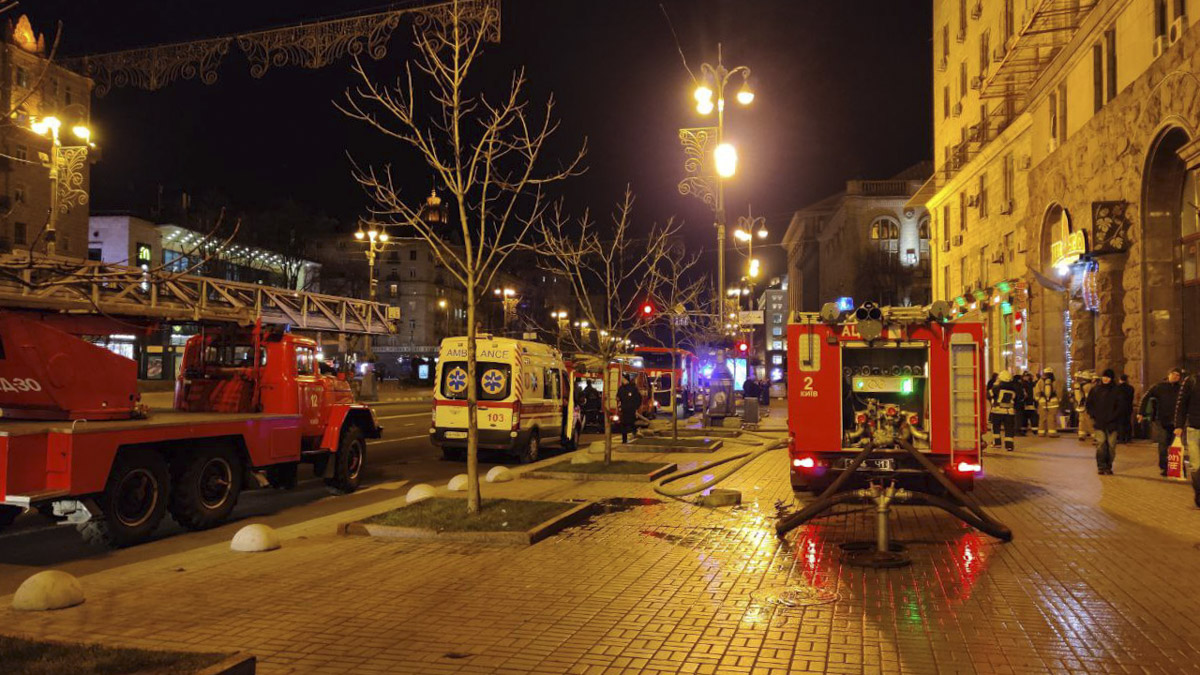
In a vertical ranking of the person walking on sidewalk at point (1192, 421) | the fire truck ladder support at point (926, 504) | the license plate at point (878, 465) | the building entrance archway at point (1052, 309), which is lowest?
the fire truck ladder support at point (926, 504)

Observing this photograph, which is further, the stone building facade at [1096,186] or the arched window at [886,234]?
the arched window at [886,234]

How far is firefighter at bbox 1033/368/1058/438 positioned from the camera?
24.2 metres

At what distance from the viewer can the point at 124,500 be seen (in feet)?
32.4

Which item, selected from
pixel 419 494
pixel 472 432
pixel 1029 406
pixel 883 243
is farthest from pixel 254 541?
pixel 883 243

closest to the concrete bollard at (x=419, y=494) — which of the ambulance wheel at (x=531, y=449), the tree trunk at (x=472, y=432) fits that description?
the tree trunk at (x=472, y=432)

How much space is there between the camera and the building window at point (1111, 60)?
22.0 meters

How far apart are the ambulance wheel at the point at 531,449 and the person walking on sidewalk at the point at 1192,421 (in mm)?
11799

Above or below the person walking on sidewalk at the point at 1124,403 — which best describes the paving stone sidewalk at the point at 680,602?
below

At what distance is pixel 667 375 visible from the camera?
136 feet

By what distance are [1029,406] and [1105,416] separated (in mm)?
9382

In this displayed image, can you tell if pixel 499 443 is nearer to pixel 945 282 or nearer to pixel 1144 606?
pixel 1144 606

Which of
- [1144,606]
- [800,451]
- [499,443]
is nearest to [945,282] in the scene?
[499,443]

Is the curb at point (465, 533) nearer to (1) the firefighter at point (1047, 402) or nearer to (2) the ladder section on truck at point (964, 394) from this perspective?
(2) the ladder section on truck at point (964, 394)

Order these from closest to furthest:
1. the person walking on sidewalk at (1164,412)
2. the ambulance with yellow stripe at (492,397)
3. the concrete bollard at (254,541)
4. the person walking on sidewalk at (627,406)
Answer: the concrete bollard at (254,541)
the person walking on sidewalk at (1164,412)
the ambulance with yellow stripe at (492,397)
the person walking on sidewalk at (627,406)
